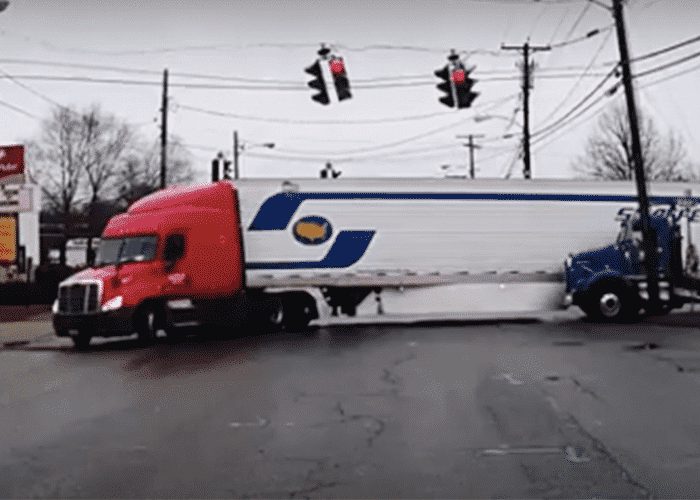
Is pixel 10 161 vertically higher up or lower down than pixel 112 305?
higher up

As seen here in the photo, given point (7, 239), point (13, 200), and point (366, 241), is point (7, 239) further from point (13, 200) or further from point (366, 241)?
point (366, 241)

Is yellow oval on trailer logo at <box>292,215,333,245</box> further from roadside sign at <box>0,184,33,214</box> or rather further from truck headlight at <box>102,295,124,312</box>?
roadside sign at <box>0,184,33,214</box>

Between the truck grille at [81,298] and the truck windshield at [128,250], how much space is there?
1461 millimetres

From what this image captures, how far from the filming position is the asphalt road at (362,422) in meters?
7.75

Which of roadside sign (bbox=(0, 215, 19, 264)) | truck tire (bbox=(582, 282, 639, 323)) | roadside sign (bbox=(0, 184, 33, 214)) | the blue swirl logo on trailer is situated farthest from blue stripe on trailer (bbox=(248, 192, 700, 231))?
roadside sign (bbox=(0, 215, 19, 264))

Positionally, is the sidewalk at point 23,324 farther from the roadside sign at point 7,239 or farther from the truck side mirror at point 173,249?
the truck side mirror at point 173,249

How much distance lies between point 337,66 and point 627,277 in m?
11.5

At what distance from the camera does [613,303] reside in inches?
1008

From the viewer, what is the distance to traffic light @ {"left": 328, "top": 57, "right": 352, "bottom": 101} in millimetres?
17375

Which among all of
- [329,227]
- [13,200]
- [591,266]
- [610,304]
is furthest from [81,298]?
[610,304]

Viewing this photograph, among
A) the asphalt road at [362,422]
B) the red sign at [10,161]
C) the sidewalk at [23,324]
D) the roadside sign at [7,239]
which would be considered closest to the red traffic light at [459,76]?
the asphalt road at [362,422]

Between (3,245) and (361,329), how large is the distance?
13.8m

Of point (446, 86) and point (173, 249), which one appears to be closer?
point (446, 86)

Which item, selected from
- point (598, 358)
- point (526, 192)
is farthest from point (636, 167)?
point (598, 358)
